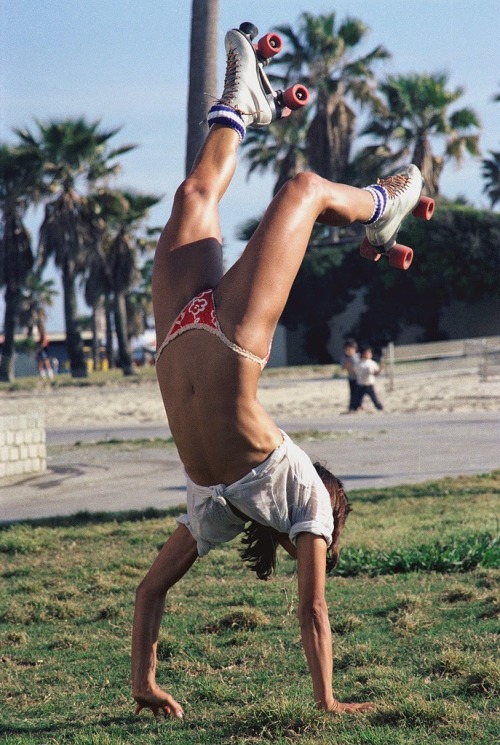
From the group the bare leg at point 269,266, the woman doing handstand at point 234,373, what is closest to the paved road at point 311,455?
the woman doing handstand at point 234,373

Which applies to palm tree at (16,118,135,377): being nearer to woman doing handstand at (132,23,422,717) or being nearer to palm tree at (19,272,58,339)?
woman doing handstand at (132,23,422,717)

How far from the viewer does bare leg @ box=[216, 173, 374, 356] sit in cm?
329

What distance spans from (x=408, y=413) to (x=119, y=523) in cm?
1238

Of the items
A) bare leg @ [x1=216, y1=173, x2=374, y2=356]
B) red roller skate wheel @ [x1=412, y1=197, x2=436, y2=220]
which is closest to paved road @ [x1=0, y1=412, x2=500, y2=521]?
red roller skate wheel @ [x1=412, y1=197, x2=436, y2=220]

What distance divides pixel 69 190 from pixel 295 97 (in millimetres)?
35831

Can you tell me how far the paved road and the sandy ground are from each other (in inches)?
109

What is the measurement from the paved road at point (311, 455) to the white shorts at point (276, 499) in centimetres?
599

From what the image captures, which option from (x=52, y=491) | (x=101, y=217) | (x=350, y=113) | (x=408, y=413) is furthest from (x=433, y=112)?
(x=52, y=491)

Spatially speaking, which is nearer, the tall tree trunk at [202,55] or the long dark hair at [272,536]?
the long dark hair at [272,536]

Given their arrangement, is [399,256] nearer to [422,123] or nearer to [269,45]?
[269,45]

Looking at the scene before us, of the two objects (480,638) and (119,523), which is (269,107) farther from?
(119,523)

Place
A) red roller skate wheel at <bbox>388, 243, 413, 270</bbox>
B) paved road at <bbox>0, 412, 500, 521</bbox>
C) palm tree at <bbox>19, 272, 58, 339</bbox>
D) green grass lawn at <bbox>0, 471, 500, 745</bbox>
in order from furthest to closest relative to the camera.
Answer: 1. palm tree at <bbox>19, 272, 58, 339</bbox>
2. paved road at <bbox>0, 412, 500, 521</bbox>
3. red roller skate wheel at <bbox>388, 243, 413, 270</bbox>
4. green grass lawn at <bbox>0, 471, 500, 745</bbox>

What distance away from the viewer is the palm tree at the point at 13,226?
123ft

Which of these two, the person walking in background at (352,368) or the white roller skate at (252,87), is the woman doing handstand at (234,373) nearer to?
the white roller skate at (252,87)
